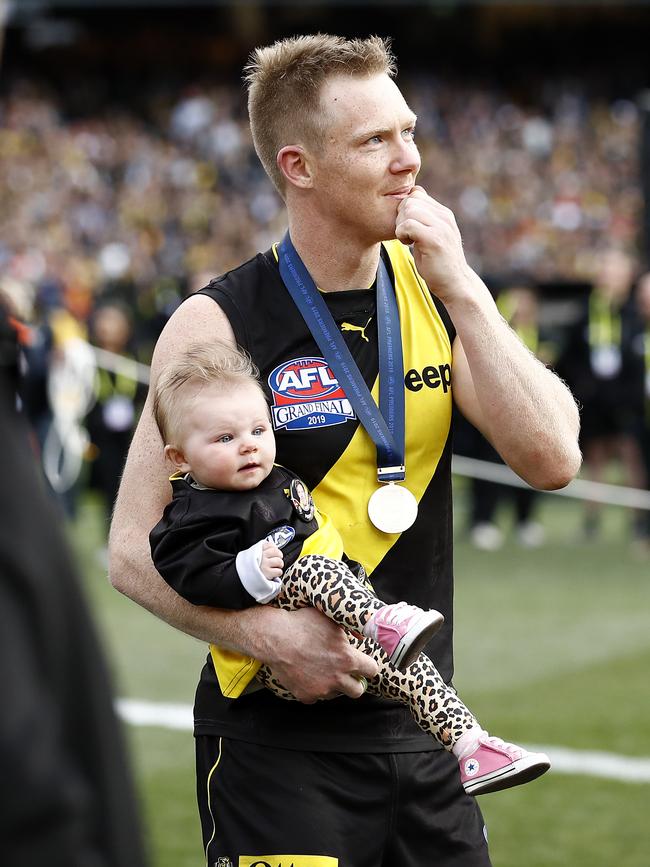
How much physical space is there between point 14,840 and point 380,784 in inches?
75.6

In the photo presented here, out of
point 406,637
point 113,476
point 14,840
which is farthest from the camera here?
point 113,476

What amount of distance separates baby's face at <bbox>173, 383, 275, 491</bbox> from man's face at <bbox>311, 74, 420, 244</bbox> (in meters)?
0.51

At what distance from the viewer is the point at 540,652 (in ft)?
28.4

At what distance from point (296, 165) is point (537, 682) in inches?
206

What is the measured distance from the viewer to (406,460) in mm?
3156

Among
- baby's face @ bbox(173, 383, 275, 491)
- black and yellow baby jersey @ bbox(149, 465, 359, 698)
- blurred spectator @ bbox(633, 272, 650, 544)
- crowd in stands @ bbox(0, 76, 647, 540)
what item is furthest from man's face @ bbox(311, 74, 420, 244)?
crowd in stands @ bbox(0, 76, 647, 540)

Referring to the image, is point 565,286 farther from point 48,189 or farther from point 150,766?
point 48,189

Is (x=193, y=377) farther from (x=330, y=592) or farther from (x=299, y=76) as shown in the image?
(x=299, y=76)

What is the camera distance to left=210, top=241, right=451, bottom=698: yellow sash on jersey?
311cm

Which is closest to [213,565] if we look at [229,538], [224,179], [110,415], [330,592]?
[229,538]

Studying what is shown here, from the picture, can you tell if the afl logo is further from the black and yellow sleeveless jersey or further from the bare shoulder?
the bare shoulder

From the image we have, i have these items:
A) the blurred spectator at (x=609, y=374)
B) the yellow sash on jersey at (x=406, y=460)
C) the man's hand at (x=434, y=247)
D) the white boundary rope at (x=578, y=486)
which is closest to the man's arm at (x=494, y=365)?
the man's hand at (x=434, y=247)

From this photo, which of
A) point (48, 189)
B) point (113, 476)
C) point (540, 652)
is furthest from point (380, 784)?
point (48, 189)

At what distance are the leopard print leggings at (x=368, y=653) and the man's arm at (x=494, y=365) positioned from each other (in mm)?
449
